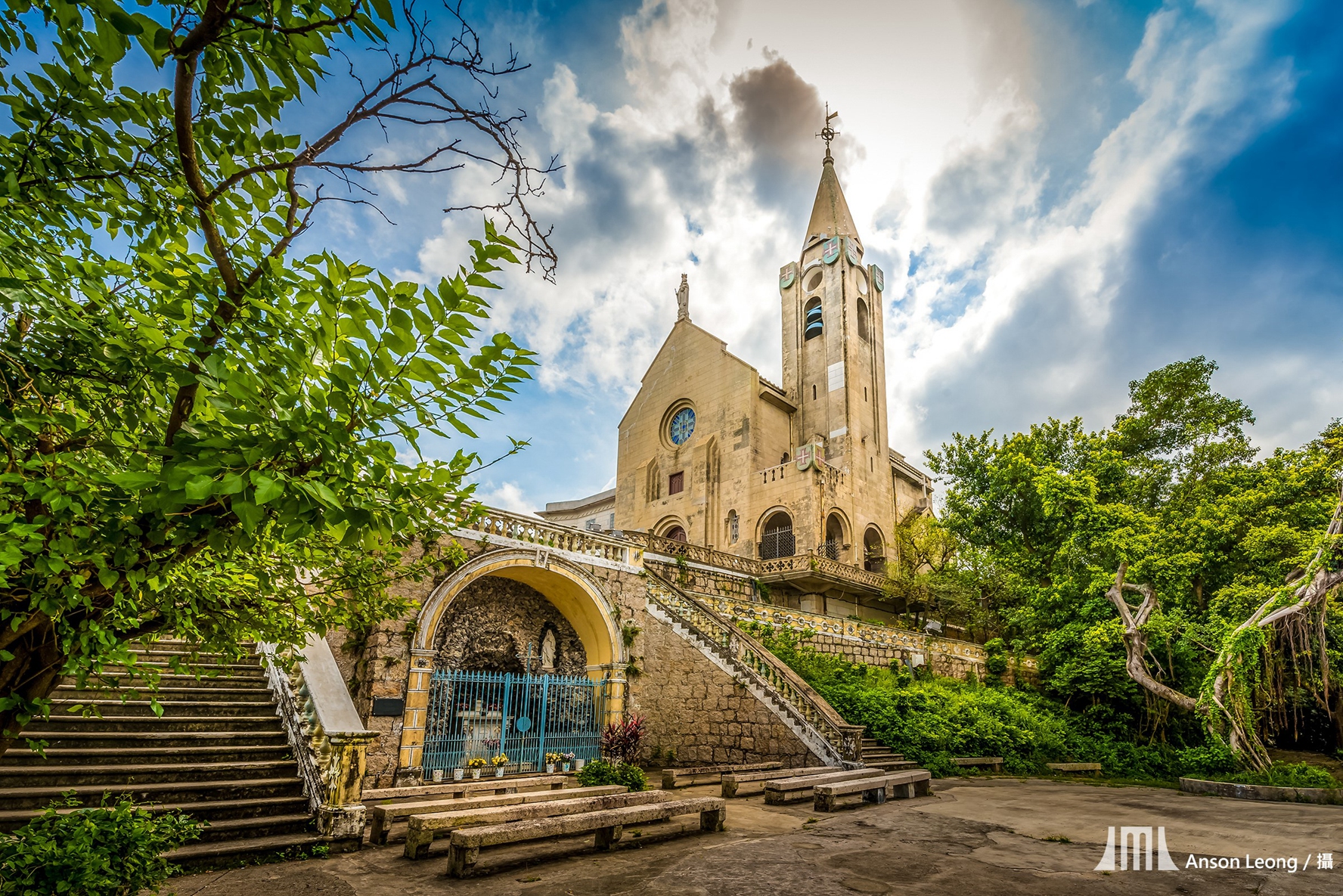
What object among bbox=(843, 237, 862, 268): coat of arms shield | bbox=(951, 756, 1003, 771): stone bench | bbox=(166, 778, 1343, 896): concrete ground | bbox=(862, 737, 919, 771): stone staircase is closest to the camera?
bbox=(166, 778, 1343, 896): concrete ground

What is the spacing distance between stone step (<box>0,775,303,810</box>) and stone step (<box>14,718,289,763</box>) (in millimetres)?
652

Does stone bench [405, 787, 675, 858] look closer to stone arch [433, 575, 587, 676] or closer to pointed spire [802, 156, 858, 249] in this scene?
stone arch [433, 575, 587, 676]

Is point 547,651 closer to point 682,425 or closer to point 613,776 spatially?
point 613,776

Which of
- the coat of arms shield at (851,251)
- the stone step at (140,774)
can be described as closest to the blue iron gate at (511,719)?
the stone step at (140,774)

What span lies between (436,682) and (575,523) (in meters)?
25.9

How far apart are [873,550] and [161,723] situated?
23.5 metres

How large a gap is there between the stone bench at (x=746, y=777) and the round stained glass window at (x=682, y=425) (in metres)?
18.7

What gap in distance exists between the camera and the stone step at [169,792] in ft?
18.9

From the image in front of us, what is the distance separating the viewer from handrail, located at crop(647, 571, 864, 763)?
12.0m

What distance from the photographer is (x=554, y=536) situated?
14219mm

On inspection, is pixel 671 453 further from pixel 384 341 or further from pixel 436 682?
pixel 384 341

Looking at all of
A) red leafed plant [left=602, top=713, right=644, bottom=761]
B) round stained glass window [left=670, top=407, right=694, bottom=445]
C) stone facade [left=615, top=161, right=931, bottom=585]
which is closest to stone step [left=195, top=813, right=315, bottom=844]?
red leafed plant [left=602, top=713, right=644, bottom=761]

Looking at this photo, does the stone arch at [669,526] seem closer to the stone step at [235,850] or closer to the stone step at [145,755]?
the stone step at [145,755]

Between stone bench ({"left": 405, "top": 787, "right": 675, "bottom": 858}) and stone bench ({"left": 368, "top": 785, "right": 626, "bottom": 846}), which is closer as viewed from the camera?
stone bench ({"left": 405, "top": 787, "right": 675, "bottom": 858})
